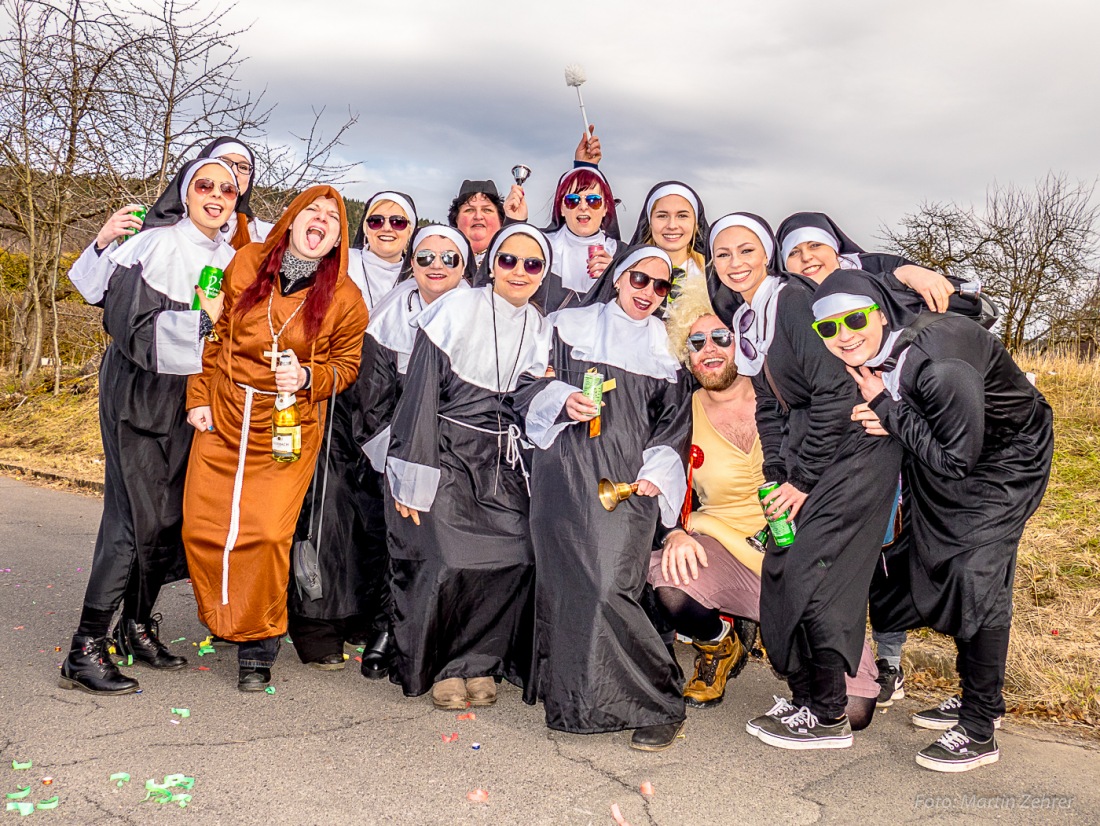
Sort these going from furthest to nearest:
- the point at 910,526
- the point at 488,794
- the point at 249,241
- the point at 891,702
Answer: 1. the point at 249,241
2. the point at 891,702
3. the point at 910,526
4. the point at 488,794

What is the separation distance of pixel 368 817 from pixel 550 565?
1.31 m

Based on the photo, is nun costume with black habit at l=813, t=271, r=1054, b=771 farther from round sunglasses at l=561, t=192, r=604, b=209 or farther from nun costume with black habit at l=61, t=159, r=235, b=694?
nun costume with black habit at l=61, t=159, r=235, b=694

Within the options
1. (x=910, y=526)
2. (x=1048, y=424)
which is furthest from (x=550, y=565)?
(x=1048, y=424)

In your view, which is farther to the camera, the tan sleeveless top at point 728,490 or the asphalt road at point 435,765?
the tan sleeveless top at point 728,490

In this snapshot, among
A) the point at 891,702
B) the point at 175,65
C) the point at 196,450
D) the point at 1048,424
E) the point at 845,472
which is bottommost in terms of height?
the point at 891,702

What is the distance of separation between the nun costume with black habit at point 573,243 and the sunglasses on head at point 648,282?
96cm

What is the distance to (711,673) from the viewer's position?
4496 millimetres

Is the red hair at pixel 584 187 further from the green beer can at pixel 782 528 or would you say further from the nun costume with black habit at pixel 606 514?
the green beer can at pixel 782 528

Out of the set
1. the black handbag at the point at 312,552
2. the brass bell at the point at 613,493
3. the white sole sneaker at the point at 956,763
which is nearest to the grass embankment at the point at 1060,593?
the white sole sneaker at the point at 956,763

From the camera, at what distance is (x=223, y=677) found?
461 centimetres

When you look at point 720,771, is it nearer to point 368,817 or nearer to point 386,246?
point 368,817

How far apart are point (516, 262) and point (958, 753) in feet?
9.16

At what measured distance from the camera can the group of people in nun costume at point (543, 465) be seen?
3.73 metres

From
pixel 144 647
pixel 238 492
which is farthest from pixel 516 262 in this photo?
pixel 144 647
